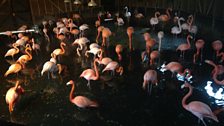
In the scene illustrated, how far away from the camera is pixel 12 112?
5.43 m

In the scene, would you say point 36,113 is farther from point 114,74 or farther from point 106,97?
point 114,74

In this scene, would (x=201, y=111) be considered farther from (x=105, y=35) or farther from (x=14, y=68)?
(x=105, y=35)

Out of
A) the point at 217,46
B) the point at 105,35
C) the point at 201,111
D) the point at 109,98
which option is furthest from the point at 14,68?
the point at 217,46

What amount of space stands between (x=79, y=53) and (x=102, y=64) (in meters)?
1.43

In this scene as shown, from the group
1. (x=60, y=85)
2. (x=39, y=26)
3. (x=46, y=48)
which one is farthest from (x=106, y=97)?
(x=39, y=26)

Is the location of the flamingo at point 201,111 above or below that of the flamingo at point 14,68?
below

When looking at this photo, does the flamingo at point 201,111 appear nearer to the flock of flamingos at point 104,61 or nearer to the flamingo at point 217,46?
the flock of flamingos at point 104,61

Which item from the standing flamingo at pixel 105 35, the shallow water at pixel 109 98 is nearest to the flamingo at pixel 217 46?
the shallow water at pixel 109 98

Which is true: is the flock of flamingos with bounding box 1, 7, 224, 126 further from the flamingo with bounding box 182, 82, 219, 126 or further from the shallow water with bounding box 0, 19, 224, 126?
the shallow water with bounding box 0, 19, 224, 126

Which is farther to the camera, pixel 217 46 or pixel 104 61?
pixel 217 46

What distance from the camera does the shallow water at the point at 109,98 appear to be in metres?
5.14

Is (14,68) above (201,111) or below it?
above

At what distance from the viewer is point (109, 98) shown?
5.86 metres

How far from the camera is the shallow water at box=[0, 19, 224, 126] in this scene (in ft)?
16.9
